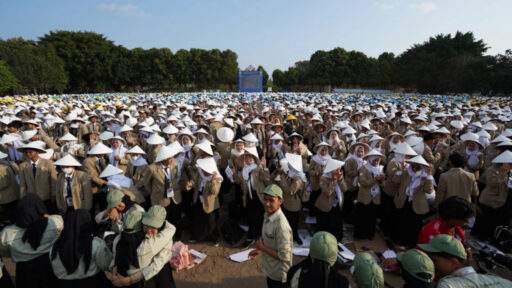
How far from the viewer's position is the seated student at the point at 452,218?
2867 millimetres

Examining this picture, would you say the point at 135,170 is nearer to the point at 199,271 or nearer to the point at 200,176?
the point at 200,176

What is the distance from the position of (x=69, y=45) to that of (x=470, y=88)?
6889 cm

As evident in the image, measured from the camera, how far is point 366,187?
16.0ft

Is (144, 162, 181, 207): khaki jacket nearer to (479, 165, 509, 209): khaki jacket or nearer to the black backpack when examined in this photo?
the black backpack

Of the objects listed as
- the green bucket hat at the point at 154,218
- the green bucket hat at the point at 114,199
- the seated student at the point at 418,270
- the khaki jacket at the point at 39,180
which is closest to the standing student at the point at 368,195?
the seated student at the point at 418,270

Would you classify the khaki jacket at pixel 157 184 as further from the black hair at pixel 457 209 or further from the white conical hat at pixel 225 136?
the black hair at pixel 457 209


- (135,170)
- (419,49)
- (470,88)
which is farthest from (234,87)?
(135,170)

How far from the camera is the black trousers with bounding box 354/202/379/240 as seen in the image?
4.99m

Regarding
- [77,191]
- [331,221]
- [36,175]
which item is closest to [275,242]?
[331,221]

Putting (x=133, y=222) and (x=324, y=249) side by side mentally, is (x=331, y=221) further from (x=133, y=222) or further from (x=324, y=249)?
(x=133, y=222)

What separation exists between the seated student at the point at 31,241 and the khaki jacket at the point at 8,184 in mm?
2768

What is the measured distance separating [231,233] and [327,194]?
1.93m

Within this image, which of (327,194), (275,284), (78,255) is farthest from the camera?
(327,194)

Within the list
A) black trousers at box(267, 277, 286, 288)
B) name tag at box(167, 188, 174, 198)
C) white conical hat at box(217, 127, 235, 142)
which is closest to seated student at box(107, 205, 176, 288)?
black trousers at box(267, 277, 286, 288)
